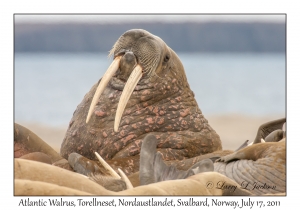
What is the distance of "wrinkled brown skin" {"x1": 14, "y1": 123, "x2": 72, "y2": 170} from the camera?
8.50 metres

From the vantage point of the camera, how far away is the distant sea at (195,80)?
761 centimetres

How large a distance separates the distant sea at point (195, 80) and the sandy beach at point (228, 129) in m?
0.14

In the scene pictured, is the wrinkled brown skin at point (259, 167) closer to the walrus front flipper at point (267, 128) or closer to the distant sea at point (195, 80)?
the distant sea at point (195, 80)

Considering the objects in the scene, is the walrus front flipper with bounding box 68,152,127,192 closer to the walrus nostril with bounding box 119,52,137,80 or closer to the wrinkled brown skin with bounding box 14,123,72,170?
the wrinkled brown skin with bounding box 14,123,72,170

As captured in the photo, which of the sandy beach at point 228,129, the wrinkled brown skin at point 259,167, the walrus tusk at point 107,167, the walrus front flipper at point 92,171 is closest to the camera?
the walrus front flipper at point 92,171

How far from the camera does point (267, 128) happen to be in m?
9.02

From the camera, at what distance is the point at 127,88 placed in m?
8.66

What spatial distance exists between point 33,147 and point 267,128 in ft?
8.04

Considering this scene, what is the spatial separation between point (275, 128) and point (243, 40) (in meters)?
1.46

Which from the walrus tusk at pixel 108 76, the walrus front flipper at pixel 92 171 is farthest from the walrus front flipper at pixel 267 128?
the walrus front flipper at pixel 92 171

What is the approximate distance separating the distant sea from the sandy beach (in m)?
0.14

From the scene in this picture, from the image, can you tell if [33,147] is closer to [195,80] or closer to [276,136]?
[195,80]

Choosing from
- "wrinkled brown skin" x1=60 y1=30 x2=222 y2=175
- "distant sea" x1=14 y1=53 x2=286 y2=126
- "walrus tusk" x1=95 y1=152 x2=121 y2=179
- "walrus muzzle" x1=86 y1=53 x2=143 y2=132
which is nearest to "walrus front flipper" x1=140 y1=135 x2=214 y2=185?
"walrus tusk" x1=95 y1=152 x2=121 y2=179

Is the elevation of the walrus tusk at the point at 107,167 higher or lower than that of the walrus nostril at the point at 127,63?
lower
